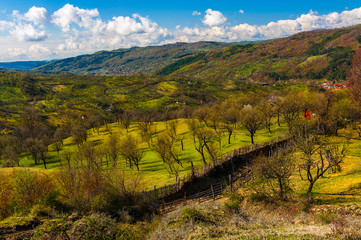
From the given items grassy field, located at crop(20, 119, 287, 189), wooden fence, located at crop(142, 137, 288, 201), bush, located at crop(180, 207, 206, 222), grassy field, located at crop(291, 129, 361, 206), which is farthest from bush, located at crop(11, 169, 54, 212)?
grassy field, located at crop(291, 129, 361, 206)

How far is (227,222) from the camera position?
759 inches

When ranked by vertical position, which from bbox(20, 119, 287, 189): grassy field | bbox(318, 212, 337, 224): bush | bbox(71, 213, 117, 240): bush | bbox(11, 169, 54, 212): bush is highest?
bbox(11, 169, 54, 212): bush

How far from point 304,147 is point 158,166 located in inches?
1552

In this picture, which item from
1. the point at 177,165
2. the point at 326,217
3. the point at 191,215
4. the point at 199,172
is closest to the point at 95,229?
the point at 191,215

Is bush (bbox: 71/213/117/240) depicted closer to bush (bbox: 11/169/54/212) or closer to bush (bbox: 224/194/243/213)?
bush (bbox: 11/169/54/212)

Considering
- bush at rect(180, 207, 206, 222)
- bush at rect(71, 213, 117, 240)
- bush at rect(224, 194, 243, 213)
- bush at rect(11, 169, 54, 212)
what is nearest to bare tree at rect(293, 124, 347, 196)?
bush at rect(224, 194, 243, 213)

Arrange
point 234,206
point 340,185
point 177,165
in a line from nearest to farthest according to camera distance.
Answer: point 234,206 < point 340,185 < point 177,165

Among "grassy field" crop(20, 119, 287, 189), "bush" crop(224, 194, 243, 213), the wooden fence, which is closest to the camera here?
"bush" crop(224, 194, 243, 213)

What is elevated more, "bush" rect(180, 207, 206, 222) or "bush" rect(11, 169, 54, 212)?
"bush" rect(11, 169, 54, 212)

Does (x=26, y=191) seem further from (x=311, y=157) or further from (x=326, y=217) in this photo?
(x=311, y=157)

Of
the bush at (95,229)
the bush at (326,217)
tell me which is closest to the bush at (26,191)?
the bush at (95,229)

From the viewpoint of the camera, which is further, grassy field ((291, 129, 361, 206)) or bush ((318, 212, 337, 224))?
grassy field ((291, 129, 361, 206))

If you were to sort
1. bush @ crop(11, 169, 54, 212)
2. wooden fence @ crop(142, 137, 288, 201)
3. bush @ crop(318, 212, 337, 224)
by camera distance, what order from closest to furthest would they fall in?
bush @ crop(318, 212, 337, 224) < bush @ crop(11, 169, 54, 212) < wooden fence @ crop(142, 137, 288, 201)

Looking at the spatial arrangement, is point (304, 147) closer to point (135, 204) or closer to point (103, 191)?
point (135, 204)
